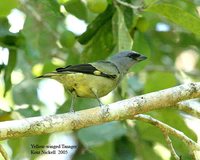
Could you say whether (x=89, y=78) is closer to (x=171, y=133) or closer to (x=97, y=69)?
(x=97, y=69)

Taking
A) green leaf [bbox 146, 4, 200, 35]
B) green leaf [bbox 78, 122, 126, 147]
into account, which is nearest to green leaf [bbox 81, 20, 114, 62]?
green leaf [bbox 78, 122, 126, 147]

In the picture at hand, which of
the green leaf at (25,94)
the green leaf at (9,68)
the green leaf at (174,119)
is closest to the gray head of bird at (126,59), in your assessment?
the green leaf at (174,119)

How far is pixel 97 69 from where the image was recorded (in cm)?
521

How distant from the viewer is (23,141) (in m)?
5.47

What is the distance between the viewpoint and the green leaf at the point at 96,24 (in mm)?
5414

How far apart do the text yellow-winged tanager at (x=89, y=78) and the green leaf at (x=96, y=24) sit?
0.24 meters

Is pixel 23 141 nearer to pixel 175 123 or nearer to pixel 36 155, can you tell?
pixel 36 155

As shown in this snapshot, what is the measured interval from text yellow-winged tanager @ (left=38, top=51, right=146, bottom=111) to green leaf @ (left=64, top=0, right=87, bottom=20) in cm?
44

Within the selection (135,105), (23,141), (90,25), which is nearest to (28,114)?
(23,141)

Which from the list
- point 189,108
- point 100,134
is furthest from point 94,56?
point 189,108

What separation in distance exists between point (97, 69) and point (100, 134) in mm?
682

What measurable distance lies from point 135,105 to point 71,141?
238cm

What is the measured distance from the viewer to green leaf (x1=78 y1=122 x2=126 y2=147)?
5.49 m

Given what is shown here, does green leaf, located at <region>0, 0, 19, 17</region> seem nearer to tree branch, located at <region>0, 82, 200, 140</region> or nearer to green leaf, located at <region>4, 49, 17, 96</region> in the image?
green leaf, located at <region>4, 49, 17, 96</region>
